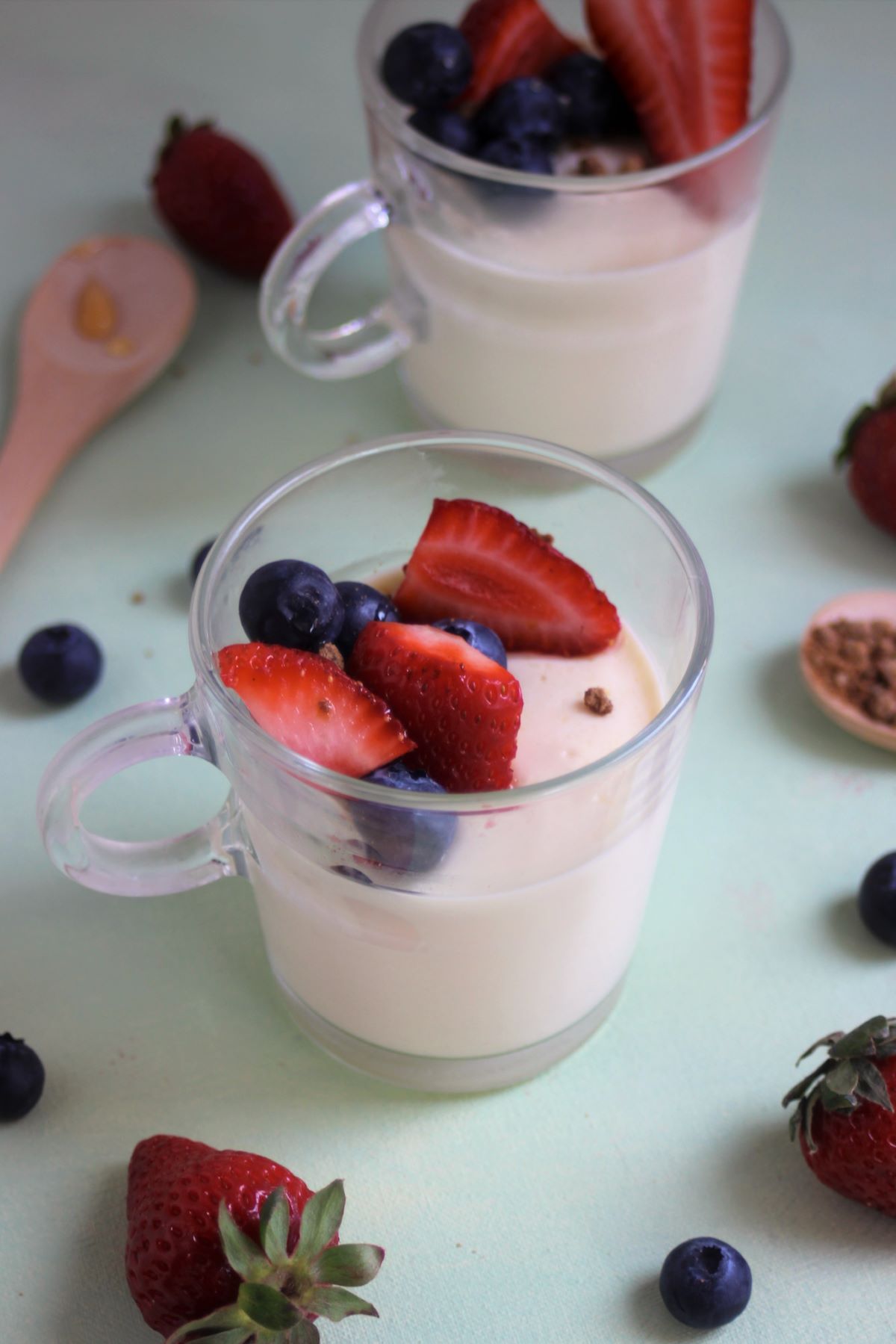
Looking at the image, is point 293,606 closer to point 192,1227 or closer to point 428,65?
point 192,1227

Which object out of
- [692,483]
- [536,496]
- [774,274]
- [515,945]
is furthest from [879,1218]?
[774,274]

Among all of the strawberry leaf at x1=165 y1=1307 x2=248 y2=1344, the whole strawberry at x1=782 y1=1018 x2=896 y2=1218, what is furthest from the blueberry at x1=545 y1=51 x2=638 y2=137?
the strawberry leaf at x1=165 y1=1307 x2=248 y2=1344

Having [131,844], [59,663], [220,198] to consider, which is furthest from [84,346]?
[131,844]

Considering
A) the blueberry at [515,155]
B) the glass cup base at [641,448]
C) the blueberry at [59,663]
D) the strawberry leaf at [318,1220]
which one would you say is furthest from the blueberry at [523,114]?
the strawberry leaf at [318,1220]

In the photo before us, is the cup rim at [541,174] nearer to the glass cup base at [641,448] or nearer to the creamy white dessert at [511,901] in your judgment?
the glass cup base at [641,448]

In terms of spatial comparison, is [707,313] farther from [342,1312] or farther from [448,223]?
[342,1312]

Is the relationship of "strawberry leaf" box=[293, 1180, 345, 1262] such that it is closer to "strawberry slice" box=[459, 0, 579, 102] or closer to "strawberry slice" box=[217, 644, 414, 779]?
"strawberry slice" box=[217, 644, 414, 779]
